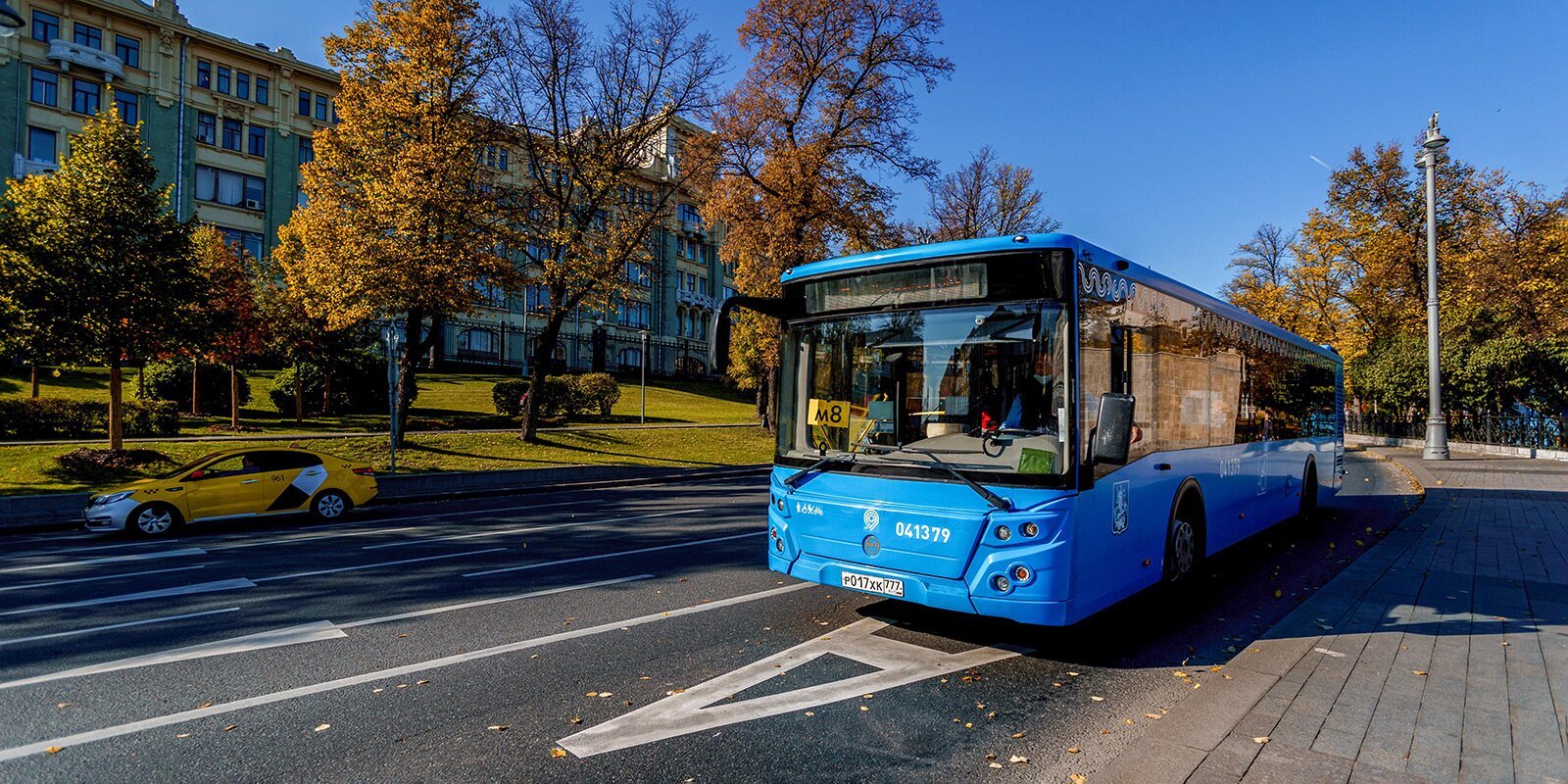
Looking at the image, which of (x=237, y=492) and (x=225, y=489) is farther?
(x=237, y=492)

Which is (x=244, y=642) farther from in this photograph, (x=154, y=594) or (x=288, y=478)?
(x=288, y=478)

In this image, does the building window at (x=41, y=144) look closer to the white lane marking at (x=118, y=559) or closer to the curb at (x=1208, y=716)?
the white lane marking at (x=118, y=559)

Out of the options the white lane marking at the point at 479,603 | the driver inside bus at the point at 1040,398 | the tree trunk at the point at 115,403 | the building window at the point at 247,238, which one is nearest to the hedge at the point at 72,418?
the tree trunk at the point at 115,403

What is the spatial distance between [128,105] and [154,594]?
4864cm

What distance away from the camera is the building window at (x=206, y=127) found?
147ft

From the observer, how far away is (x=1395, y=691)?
4.62 m

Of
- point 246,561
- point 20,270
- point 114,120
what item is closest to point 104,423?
point 20,270

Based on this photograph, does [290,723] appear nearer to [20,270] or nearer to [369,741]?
[369,741]

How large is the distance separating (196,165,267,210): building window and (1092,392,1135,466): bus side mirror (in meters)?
54.3

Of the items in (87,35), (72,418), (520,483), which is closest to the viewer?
(520,483)

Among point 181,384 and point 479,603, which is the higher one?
point 181,384

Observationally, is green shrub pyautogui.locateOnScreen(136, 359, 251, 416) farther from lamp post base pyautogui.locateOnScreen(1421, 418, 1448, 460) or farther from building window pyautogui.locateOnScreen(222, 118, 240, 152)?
lamp post base pyautogui.locateOnScreen(1421, 418, 1448, 460)

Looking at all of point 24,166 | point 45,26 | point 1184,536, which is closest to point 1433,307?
point 1184,536

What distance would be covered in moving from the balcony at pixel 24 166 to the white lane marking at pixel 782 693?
5078 centimetres
